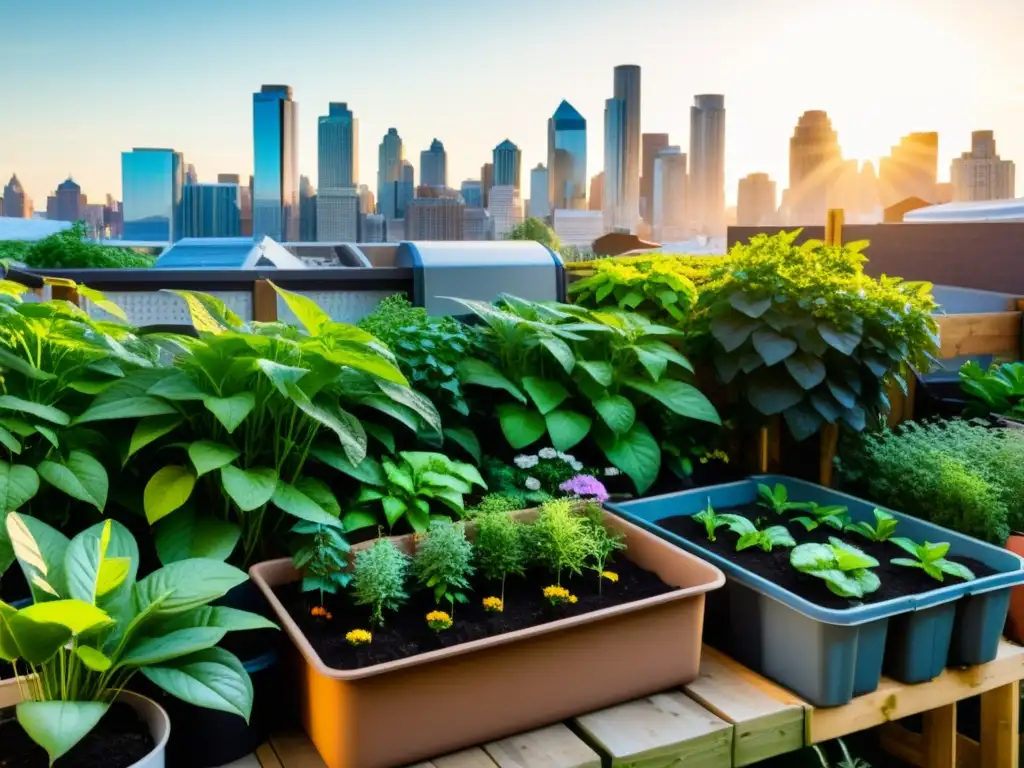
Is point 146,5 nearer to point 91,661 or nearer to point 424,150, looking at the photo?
point 91,661

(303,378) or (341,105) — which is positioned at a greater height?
(341,105)

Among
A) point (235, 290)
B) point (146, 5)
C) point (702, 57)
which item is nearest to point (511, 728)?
point (235, 290)

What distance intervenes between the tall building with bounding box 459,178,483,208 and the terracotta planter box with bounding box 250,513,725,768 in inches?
871

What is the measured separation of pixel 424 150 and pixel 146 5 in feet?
48.8

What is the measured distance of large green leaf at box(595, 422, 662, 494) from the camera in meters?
2.05

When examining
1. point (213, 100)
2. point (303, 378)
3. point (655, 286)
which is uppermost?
point (213, 100)

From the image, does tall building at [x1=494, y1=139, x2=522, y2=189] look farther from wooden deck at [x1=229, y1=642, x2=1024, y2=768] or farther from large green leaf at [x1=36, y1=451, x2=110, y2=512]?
large green leaf at [x1=36, y1=451, x2=110, y2=512]

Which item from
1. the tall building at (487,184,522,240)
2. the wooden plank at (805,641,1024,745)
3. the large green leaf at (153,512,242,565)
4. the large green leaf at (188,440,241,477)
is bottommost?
the wooden plank at (805,641,1024,745)

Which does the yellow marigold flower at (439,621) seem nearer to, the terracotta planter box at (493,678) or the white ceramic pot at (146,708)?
the terracotta planter box at (493,678)

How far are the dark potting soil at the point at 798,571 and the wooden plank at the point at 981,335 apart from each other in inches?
47.4

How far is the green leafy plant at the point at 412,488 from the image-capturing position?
1.66 meters

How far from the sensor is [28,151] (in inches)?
346

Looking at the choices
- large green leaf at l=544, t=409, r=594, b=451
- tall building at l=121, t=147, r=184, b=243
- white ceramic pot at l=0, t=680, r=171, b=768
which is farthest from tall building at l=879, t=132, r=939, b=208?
white ceramic pot at l=0, t=680, r=171, b=768

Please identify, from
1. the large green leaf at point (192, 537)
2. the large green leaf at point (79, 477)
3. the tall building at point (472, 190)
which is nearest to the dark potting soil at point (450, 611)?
the large green leaf at point (192, 537)
